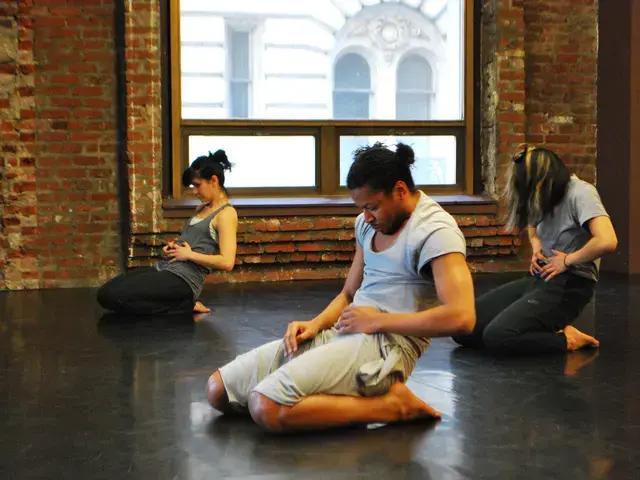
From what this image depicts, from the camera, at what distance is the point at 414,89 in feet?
25.1

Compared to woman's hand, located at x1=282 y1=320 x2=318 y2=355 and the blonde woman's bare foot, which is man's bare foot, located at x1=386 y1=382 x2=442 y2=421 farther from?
the blonde woman's bare foot

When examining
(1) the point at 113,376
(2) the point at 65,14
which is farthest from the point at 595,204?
(2) the point at 65,14

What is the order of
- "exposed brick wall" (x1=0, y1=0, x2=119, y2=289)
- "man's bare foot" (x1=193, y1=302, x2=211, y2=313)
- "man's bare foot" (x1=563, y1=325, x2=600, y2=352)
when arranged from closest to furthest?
"man's bare foot" (x1=563, y1=325, x2=600, y2=352) < "man's bare foot" (x1=193, y1=302, x2=211, y2=313) < "exposed brick wall" (x1=0, y1=0, x2=119, y2=289)

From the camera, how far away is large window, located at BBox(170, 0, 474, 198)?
7285 mm

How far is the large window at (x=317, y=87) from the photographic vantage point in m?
7.29

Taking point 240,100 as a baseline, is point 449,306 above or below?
below

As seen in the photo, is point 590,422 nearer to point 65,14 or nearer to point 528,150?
point 528,150

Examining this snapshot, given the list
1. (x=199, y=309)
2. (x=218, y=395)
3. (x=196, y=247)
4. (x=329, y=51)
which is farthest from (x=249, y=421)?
(x=329, y=51)

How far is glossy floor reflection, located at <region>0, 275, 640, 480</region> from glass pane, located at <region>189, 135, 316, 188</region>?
2521 mm

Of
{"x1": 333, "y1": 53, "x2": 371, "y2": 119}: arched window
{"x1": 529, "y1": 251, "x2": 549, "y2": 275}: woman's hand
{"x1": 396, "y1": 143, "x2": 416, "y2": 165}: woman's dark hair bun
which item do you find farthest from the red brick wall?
{"x1": 396, "y1": 143, "x2": 416, "y2": 165}: woman's dark hair bun

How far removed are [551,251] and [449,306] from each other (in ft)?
5.97

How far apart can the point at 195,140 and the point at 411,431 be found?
4830mm

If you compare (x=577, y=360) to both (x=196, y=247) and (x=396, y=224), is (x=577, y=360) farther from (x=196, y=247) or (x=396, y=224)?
(x=196, y=247)

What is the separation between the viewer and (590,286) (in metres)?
4.37
